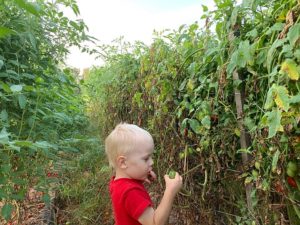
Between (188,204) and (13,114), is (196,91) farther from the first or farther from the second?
(13,114)

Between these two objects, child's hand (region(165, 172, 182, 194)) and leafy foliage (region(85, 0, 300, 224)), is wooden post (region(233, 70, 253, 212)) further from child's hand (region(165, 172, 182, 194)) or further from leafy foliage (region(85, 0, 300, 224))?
child's hand (region(165, 172, 182, 194))

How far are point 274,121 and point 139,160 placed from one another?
31.3 inches

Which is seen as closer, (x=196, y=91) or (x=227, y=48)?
(x=227, y=48)

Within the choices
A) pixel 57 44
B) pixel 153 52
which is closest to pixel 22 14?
pixel 57 44

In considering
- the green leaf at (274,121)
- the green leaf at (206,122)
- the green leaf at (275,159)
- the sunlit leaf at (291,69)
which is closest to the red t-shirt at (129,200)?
the green leaf at (206,122)

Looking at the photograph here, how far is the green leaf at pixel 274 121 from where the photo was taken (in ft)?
3.93

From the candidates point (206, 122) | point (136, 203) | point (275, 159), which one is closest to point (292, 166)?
point (275, 159)

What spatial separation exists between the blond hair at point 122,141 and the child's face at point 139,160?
22 millimetres

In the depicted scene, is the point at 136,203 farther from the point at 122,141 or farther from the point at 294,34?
the point at 294,34

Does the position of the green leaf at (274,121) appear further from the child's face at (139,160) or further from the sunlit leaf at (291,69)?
the child's face at (139,160)

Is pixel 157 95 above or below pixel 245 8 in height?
below

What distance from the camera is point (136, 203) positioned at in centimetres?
177

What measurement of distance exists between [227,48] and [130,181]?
0.78 meters

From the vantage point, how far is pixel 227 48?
70.9 inches
